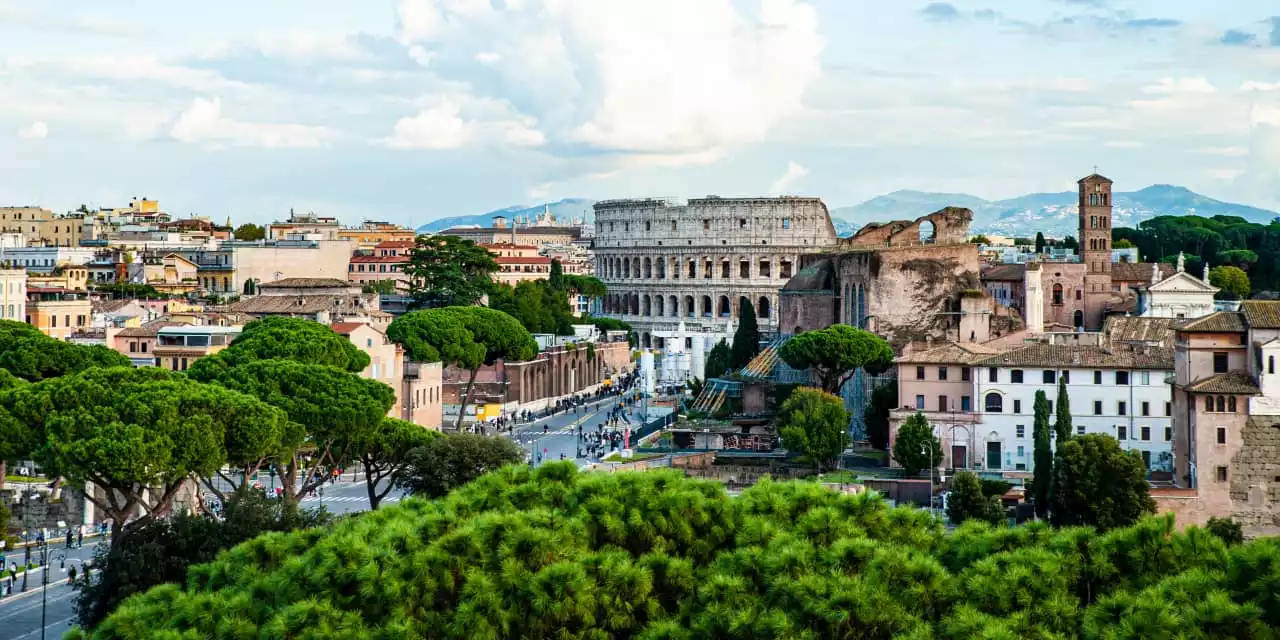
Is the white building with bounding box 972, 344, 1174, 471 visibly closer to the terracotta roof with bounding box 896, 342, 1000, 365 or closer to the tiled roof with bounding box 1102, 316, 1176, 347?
the terracotta roof with bounding box 896, 342, 1000, 365

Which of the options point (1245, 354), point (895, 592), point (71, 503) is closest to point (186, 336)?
point (71, 503)

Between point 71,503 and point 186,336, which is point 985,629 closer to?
A: point 71,503

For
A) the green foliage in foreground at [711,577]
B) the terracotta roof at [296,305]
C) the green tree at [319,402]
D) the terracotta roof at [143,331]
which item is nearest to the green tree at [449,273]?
the terracotta roof at [296,305]

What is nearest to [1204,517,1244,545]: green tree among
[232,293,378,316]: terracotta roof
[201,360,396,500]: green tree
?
[201,360,396,500]: green tree

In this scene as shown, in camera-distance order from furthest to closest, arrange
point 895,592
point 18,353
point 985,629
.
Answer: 1. point 18,353
2. point 895,592
3. point 985,629

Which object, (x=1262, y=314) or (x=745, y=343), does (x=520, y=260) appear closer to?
(x=745, y=343)
